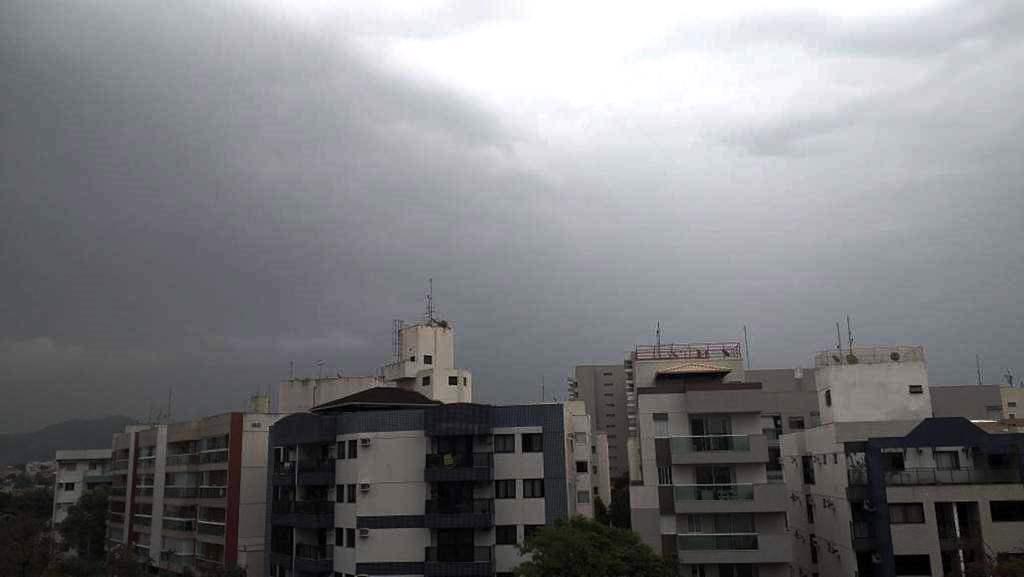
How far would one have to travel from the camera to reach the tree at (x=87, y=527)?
89688mm

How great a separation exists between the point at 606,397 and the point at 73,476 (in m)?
86.4

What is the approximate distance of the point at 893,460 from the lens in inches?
1603

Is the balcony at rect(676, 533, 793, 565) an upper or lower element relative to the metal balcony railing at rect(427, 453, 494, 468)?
lower

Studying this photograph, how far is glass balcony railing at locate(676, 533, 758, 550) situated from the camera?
4212 cm

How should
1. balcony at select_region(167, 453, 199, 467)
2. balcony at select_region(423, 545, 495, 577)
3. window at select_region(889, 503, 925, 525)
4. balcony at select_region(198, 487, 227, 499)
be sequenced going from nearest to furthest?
window at select_region(889, 503, 925, 525) → balcony at select_region(423, 545, 495, 577) → balcony at select_region(198, 487, 227, 499) → balcony at select_region(167, 453, 199, 467)

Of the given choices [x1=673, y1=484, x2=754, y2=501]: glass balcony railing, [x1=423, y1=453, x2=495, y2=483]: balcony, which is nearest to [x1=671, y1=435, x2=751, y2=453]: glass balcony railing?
[x1=673, y1=484, x2=754, y2=501]: glass balcony railing

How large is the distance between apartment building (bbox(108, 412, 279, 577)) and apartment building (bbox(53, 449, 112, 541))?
2476 cm

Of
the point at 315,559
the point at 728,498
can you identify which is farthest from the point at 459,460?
the point at 728,498

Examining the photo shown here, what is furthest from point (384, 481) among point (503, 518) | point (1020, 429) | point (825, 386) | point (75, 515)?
point (75, 515)

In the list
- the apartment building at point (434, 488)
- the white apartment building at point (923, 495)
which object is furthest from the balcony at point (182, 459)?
the white apartment building at point (923, 495)

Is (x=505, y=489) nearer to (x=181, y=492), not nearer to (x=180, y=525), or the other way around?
(x=180, y=525)

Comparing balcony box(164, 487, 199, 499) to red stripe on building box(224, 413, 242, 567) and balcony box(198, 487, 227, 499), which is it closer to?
balcony box(198, 487, 227, 499)

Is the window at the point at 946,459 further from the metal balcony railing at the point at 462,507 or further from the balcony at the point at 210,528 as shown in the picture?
the balcony at the point at 210,528

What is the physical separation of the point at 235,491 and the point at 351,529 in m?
18.6
